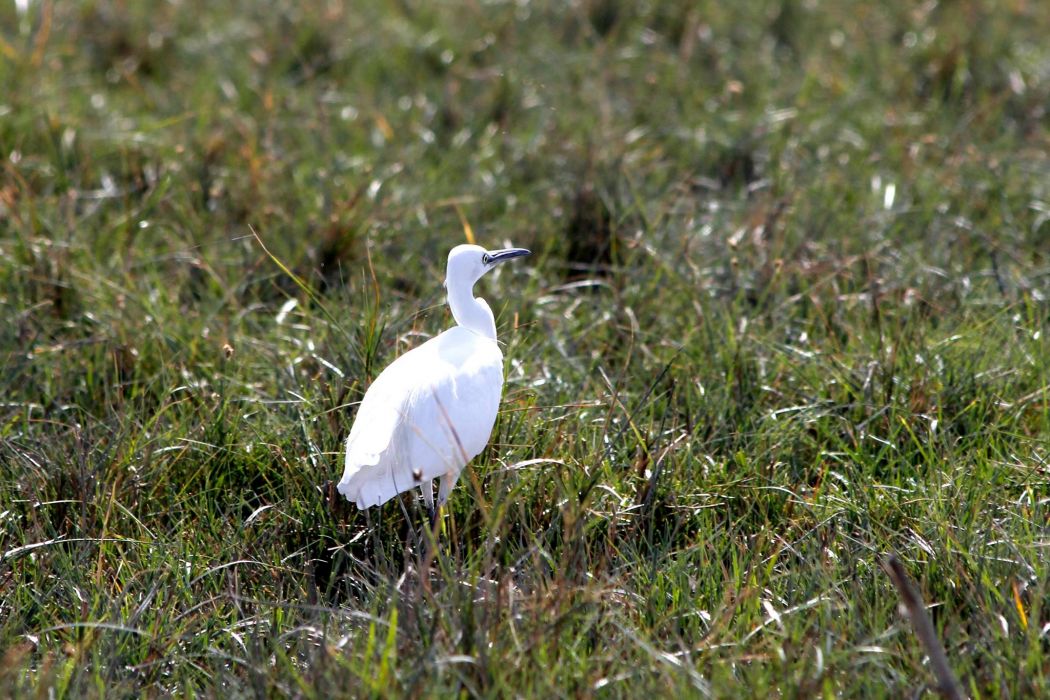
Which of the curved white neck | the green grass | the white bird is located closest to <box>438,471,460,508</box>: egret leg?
the white bird

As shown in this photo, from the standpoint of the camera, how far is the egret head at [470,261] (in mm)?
3365

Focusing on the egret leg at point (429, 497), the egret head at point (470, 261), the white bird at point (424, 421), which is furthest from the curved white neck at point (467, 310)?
the egret leg at point (429, 497)

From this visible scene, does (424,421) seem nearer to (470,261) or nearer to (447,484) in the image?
(447,484)

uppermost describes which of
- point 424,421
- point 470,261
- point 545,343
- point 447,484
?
point 470,261

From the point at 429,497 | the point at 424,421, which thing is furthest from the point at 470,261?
the point at 429,497

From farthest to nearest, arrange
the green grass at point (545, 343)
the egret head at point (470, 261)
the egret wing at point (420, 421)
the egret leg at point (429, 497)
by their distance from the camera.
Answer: the egret head at point (470, 261)
the egret leg at point (429, 497)
the egret wing at point (420, 421)
the green grass at point (545, 343)

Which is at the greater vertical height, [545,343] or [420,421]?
[420,421]

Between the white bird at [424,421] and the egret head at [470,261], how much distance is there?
0.74 feet

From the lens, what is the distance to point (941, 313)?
4.15 meters

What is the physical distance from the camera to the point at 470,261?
3375mm

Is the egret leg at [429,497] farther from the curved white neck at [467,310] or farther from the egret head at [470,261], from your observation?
the egret head at [470,261]

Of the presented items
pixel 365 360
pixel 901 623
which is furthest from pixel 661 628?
pixel 365 360

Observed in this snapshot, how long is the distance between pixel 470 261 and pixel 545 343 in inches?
27.3

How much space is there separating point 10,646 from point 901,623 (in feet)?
6.48
